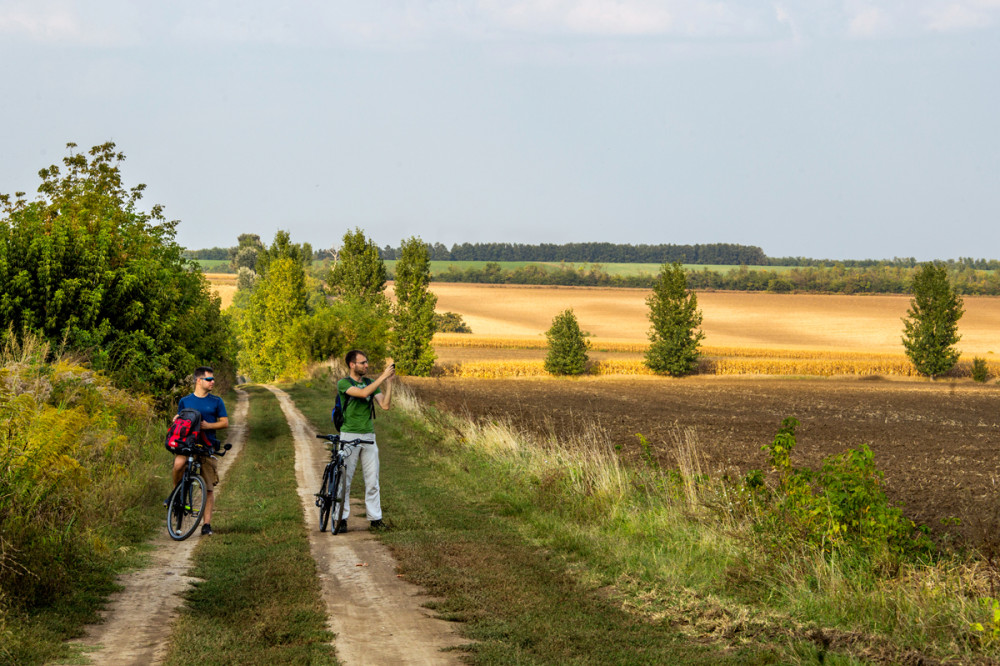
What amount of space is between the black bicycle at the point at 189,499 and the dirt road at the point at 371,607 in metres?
1.50

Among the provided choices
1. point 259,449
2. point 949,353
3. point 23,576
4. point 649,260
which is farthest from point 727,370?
point 649,260

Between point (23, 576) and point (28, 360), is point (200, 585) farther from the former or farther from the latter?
point (28, 360)

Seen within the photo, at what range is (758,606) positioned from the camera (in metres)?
8.42

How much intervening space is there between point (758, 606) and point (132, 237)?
2169cm

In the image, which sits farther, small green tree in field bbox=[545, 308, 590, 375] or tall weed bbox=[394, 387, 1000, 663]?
small green tree in field bbox=[545, 308, 590, 375]

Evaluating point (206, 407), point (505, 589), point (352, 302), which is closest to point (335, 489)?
point (206, 407)

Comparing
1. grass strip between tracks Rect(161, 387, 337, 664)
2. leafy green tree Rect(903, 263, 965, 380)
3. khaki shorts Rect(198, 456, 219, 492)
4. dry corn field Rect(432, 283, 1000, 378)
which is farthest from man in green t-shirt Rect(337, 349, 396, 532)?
leafy green tree Rect(903, 263, 965, 380)

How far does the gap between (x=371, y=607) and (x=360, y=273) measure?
6244 cm

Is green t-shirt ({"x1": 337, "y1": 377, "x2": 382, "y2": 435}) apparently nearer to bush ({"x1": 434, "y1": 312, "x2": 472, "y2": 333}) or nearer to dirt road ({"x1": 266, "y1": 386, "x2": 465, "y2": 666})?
dirt road ({"x1": 266, "y1": 386, "x2": 465, "y2": 666})

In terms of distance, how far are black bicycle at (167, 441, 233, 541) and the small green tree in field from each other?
211 ft

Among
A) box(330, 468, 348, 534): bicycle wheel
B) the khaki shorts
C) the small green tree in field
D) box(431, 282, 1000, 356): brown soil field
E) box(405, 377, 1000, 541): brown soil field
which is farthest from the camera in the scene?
box(431, 282, 1000, 356): brown soil field

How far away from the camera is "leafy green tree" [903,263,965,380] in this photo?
73562mm

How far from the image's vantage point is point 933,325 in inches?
2891

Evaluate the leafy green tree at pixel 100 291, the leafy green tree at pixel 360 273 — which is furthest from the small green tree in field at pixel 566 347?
the leafy green tree at pixel 100 291
